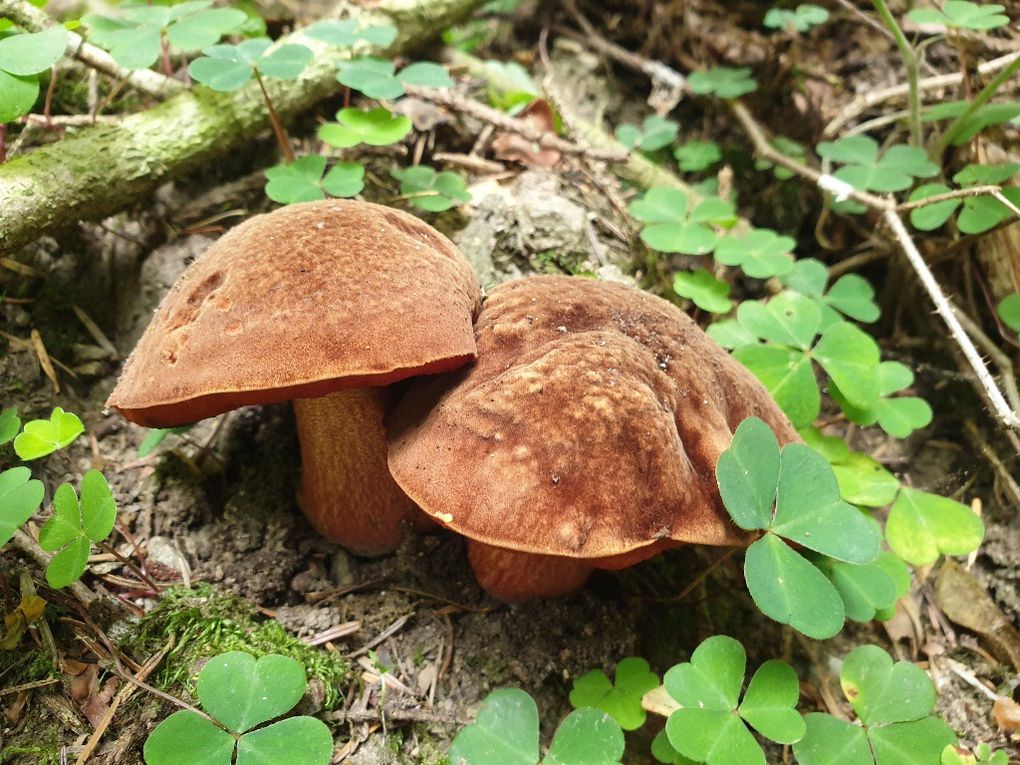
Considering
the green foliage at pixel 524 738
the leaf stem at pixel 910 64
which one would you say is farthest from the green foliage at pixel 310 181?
the leaf stem at pixel 910 64

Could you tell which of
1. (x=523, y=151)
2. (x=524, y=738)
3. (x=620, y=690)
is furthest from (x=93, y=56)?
Answer: (x=620, y=690)

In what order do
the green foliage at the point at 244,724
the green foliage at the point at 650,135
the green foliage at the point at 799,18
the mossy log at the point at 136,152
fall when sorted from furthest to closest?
the green foliage at the point at 799,18 < the green foliage at the point at 650,135 < the mossy log at the point at 136,152 < the green foliage at the point at 244,724

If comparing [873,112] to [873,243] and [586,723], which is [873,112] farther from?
[586,723]

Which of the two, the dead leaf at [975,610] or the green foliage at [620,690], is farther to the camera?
the dead leaf at [975,610]

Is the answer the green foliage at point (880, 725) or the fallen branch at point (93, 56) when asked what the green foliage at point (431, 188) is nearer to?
the fallen branch at point (93, 56)

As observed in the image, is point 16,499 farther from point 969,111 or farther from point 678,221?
point 969,111

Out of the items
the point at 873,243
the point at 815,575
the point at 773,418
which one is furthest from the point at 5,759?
the point at 873,243
